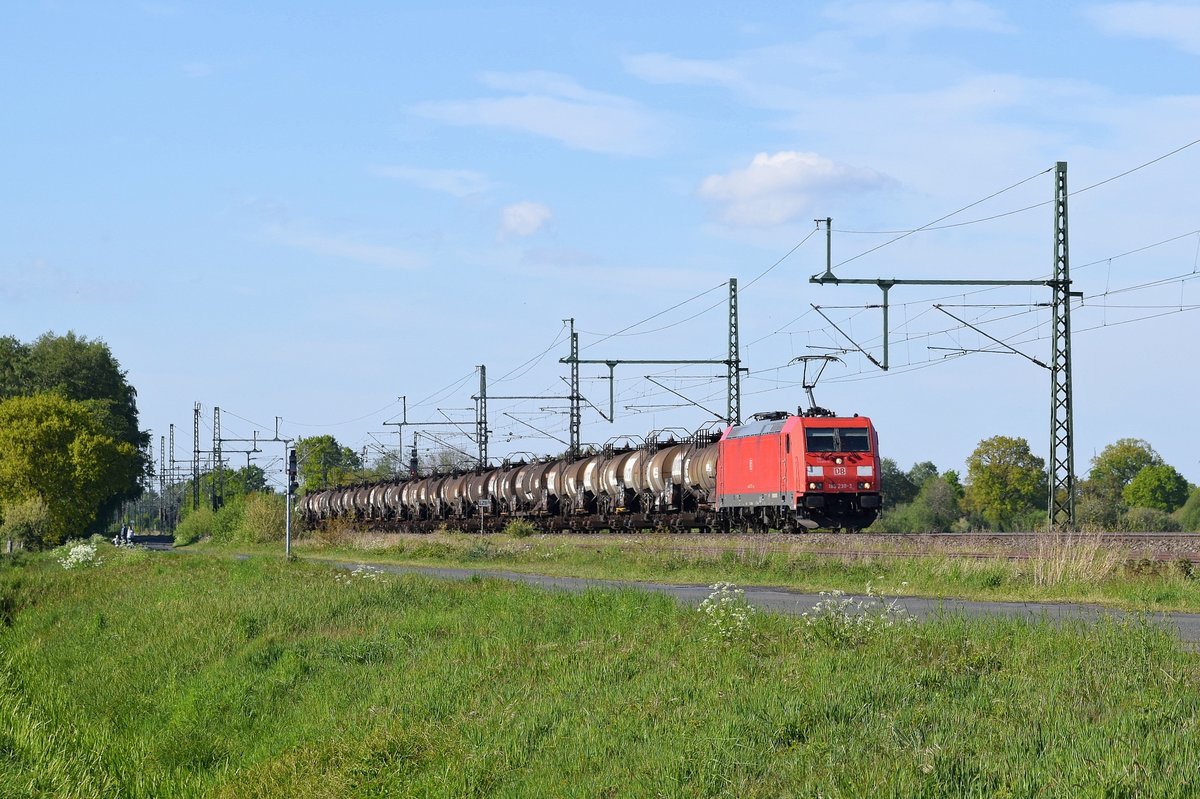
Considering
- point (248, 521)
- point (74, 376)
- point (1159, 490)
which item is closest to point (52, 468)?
point (248, 521)

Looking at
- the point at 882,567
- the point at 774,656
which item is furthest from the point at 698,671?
the point at 882,567

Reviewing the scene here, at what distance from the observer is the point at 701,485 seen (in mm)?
46750

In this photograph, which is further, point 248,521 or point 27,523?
point 248,521

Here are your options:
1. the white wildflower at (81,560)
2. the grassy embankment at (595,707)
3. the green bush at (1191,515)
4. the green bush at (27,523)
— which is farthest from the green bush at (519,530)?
the green bush at (1191,515)

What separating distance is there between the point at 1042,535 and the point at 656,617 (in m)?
14.9

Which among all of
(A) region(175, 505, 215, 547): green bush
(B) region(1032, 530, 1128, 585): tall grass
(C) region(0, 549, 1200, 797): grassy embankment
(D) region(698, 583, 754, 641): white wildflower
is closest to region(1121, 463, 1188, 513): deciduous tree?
(A) region(175, 505, 215, 547): green bush

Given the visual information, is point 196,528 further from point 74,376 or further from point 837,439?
point 837,439

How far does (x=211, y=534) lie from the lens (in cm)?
9494

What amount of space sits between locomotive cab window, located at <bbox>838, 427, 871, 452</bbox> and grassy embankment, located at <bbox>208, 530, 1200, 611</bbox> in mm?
5058

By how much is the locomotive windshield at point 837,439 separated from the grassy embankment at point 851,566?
4198 millimetres

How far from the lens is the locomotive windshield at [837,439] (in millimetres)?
39531

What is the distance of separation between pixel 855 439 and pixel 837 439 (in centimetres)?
77

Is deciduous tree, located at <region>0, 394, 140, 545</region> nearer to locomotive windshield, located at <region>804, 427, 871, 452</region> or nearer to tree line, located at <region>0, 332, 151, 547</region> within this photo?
tree line, located at <region>0, 332, 151, 547</region>

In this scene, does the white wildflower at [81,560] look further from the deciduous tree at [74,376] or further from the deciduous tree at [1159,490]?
the deciduous tree at [1159,490]
